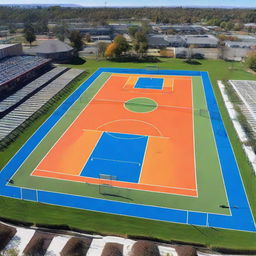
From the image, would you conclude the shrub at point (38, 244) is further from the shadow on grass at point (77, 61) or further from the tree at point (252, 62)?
the tree at point (252, 62)

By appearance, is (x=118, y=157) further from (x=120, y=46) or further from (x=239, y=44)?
(x=239, y=44)

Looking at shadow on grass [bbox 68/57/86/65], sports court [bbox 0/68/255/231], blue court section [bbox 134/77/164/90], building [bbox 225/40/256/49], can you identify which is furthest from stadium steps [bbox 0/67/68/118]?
building [bbox 225/40/256/49]

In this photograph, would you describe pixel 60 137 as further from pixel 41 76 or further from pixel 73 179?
pixel 41 76

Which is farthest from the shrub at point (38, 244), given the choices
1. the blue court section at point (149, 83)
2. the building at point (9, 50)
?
the building at point (9, 50)

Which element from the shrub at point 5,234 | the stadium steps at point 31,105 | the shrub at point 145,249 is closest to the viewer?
the shrub at point 145,249

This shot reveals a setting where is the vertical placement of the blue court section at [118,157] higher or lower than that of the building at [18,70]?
lower

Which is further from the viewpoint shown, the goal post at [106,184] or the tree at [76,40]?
the tree at [76,40]
